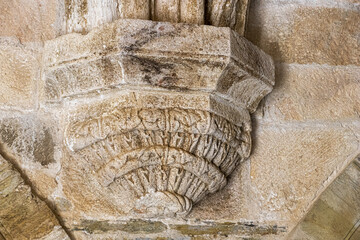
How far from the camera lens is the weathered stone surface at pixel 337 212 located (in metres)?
1.62

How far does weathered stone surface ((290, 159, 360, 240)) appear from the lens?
5.31ft

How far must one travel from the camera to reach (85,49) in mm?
1454

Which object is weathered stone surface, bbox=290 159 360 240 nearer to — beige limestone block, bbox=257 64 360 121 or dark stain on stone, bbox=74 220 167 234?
beige limestone block, bbox=257 64 360 121

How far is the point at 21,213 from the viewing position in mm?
1566

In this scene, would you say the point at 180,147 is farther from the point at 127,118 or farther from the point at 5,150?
the point at 5,150

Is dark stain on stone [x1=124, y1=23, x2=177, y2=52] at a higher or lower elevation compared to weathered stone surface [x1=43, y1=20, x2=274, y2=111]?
higher

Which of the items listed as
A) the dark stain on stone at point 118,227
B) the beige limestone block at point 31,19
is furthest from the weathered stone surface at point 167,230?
the beige limestone block at point 31,19

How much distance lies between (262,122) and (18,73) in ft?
3.10

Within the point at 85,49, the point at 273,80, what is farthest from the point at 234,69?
the point at 85,49

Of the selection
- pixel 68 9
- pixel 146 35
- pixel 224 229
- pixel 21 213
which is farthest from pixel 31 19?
pixel 224 229

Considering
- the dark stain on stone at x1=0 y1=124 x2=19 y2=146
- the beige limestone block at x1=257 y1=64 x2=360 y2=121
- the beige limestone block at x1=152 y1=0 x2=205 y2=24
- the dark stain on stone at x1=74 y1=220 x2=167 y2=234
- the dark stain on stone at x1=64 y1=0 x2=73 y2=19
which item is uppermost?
the beige limestone block at x1=152 y1=0 x2=205 y2=24

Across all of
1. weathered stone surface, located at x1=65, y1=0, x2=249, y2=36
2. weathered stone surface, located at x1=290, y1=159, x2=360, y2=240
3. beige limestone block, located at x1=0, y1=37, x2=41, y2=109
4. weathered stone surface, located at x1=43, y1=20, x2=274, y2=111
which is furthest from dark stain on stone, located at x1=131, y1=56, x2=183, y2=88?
weathered stone surface, located at x1=290, y1=159, x2=360, y2=240

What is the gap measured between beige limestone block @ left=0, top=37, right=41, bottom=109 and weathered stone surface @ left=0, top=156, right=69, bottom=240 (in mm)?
229

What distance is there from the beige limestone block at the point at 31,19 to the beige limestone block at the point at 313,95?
87cm
